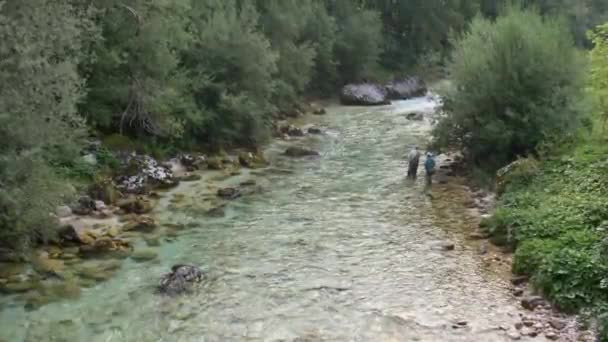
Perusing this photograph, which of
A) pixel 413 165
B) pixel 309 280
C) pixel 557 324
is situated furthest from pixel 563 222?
pixel 413 165

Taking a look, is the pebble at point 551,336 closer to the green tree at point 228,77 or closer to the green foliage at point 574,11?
the green tree at point 228,77

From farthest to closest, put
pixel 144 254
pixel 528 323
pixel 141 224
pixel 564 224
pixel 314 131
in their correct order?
pixel 314 131 → pixel 141 224 → pixel 144 254 → pixel 564 224 → pixel 528 323

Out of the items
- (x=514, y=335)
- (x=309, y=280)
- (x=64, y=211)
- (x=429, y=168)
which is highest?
(x=429, y=168)

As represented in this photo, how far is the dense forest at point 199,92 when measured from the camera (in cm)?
1438

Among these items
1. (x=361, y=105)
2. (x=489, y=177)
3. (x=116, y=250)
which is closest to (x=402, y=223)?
(x=489, y=177)

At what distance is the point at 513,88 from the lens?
2438 centimetres

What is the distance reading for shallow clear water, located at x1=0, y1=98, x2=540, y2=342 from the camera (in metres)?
13.2

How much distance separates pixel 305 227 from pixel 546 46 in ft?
39.1

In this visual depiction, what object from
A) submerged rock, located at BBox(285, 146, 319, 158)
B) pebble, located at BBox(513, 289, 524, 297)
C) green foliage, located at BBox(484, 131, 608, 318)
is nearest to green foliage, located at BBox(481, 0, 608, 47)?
submerged rock, located at BBox(285, 146, 319, 158)

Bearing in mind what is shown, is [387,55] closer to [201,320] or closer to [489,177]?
[489,177]

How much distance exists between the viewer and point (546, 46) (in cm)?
2433

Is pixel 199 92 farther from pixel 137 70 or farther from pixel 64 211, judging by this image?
pixel 64 211

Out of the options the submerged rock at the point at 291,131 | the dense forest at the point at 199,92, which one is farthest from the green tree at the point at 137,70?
the submerged rock at the point at 291,131

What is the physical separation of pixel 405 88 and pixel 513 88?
26.0 meters
